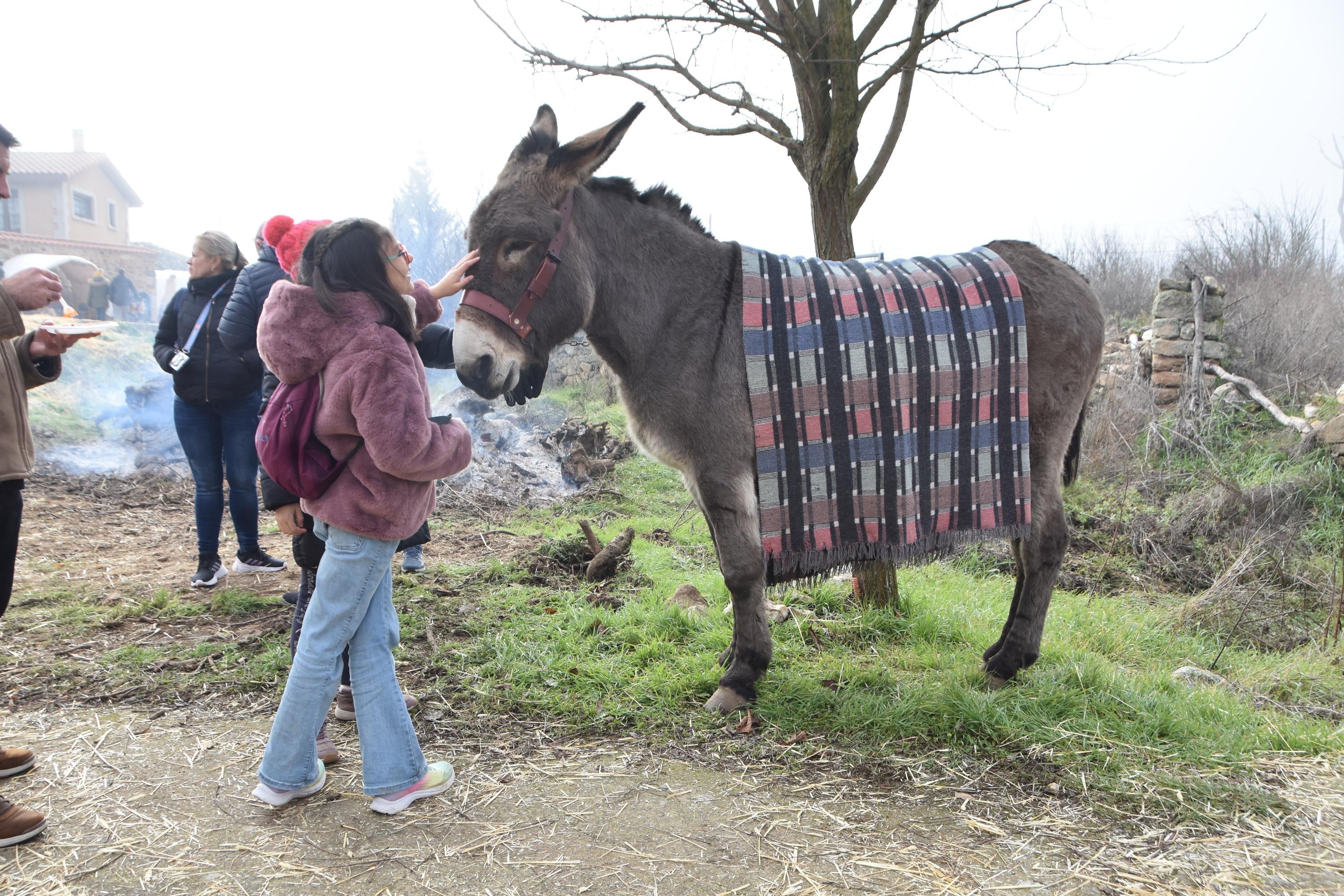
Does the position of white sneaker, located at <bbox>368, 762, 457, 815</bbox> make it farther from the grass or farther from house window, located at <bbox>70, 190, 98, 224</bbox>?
house window, located at <bbox>70, 190, 98, 224</bbox>

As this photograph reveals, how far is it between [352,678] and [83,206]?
1508 inches

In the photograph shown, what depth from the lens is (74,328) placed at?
8.87 ft

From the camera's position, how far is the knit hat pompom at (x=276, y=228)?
299 cm

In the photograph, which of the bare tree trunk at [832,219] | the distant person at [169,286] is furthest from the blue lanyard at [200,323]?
the distant person at [169,286]

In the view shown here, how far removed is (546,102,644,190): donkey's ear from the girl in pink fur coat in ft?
2.63

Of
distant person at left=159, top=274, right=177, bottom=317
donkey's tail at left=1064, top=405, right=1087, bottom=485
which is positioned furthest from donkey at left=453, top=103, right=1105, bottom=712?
distant person at left=159, top=274, right=177, bottom=317

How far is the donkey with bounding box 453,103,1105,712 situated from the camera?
308cm

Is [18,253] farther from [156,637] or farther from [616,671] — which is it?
[616,671]

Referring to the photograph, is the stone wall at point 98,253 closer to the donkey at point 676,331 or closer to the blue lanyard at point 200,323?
the blue lanyard at point 200,323

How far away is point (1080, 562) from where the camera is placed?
6.64 m

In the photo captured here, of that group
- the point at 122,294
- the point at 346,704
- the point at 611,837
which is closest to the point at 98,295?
the point at 122,294

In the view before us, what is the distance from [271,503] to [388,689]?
0.85m

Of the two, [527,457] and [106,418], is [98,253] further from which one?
[527,457]

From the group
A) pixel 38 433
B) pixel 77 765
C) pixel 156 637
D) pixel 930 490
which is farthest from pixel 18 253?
pixel 930 490
